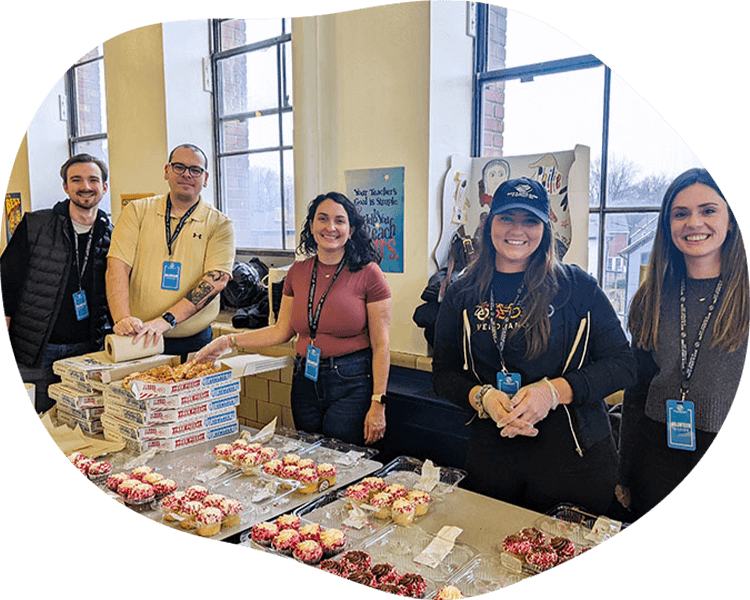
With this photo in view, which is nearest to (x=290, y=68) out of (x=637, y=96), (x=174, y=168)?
(x=174, y=168)

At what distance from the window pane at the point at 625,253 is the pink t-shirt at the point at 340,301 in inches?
24.8

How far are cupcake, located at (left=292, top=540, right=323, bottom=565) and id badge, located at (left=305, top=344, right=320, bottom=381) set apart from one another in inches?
20.7

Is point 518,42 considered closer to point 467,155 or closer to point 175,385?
point 467,155

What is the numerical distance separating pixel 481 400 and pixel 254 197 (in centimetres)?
101

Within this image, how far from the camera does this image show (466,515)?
6.36 feet

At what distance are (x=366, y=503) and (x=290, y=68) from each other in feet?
4.46

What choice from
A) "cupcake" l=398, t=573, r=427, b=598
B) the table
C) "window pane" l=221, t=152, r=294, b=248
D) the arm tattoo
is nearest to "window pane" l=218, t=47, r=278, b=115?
"window pane" l=221, t=152, r=294, b=248

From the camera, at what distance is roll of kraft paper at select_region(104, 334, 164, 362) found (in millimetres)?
2518

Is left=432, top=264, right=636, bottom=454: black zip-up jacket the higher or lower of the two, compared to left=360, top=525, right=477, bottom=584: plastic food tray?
higher

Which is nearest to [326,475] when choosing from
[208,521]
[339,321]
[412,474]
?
[412,474]

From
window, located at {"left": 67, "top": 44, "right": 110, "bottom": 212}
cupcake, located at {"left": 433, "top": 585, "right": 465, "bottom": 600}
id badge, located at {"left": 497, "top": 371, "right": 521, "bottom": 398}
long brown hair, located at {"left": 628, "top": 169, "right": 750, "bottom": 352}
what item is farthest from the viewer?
window, located at {"left": 67, "top": 44, "right": 110, "bottom": 212}

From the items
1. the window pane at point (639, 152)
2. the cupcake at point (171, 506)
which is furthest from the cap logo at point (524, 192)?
the cupcake at point (171, 506)

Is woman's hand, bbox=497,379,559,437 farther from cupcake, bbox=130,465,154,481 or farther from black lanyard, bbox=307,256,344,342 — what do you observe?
cupcake, bbox=130,465,154,481

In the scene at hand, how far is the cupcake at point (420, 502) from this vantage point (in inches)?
78.0
